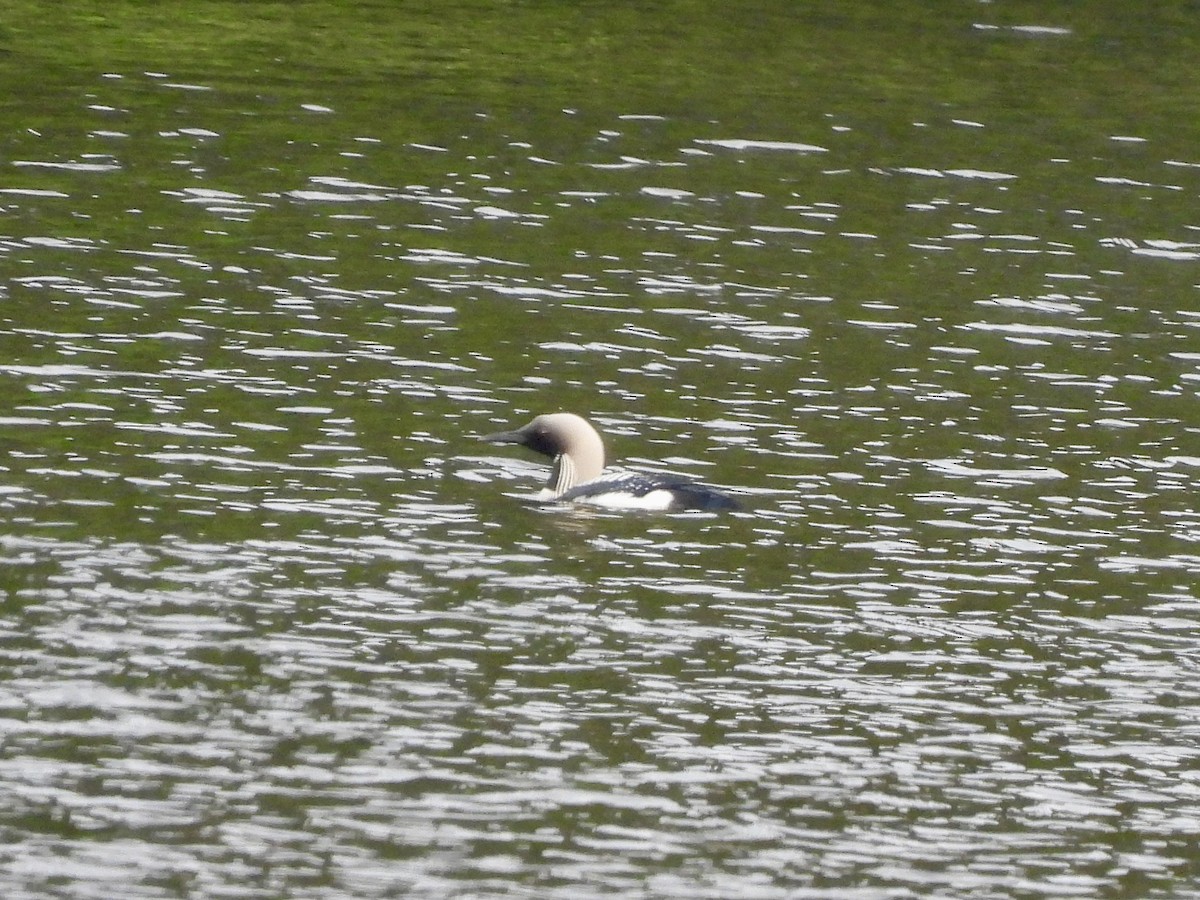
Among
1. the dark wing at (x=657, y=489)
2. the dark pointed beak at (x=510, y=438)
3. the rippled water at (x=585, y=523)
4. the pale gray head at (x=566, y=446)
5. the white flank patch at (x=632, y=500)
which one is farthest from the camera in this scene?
the dark pointed beak at (x=510, y=438)

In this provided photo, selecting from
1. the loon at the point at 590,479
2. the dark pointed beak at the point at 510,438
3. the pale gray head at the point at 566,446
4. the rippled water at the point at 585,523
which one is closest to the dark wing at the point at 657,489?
A: the loon at the point at 590,479

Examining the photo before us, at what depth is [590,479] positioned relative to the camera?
18.8m

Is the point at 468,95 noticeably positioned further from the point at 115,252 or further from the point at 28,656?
the point at 28,656

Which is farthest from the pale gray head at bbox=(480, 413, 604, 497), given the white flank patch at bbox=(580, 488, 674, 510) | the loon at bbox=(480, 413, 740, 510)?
the white flank patch at bbox=(580, 488, 674, 510)

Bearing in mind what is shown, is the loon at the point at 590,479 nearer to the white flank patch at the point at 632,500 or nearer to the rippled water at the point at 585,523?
the white flank patch at the point at 632,500

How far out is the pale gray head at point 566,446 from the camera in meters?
18.7

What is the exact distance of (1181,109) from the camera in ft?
117

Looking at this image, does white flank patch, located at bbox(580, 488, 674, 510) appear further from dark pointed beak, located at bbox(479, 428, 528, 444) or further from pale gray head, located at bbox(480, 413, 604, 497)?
dark pointed beak, located at bbox(479, 428, 528, 444)

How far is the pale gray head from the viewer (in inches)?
736

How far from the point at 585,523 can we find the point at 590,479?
2.54 feet

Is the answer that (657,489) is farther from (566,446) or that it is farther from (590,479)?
(566,446)

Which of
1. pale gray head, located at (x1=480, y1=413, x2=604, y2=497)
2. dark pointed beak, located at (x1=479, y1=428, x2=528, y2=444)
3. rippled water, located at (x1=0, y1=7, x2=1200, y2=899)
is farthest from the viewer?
dark pointed beak, located at (x1=479, y1=428, x2=528, y2=444)

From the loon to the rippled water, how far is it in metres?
0.25

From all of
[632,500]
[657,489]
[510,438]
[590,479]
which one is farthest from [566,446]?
[657,489]
